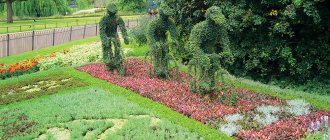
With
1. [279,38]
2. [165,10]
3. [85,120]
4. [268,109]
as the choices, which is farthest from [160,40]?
[268,109]

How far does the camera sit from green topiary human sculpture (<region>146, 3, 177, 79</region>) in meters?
14.4

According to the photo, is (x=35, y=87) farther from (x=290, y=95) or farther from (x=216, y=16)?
(x=290, y=95)

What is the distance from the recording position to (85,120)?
10539mm

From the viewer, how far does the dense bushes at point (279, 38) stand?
1535 centimetres

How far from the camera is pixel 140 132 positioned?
9242 mm

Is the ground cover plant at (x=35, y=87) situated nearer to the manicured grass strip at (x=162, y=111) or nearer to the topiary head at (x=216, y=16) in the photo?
the manicured grass strip at (x=162, y=111)

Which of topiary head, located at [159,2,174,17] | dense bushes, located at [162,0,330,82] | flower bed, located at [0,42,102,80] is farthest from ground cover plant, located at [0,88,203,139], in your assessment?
dense bushes, located at [162,0,330,82]

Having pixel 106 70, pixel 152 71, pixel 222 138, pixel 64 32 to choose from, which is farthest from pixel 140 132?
pixel 64 32

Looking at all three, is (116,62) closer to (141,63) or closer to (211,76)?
(141,63)

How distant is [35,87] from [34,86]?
0.18 m

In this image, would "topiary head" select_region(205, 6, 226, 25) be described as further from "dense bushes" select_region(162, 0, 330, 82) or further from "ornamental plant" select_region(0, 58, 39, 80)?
"ornamental plant" select_region(0, 58, 39, 80)

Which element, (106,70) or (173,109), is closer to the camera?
(173,109)

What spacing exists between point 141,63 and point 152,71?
238 centimetres

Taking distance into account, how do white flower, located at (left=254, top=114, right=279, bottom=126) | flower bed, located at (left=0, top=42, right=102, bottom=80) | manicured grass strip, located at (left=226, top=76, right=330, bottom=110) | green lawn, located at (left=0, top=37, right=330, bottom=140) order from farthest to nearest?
1. flower bed, located at (left=0, top=42, right=102, bottom=80)
2. manicured grass strip, located at (left=226, top=76, right=330, bottom=110)
3. white flower, located at (left=254, top=114, right=279, bottom=126)
4. green lawn, located at (left=0, top=37, right=330, bottom=140)
